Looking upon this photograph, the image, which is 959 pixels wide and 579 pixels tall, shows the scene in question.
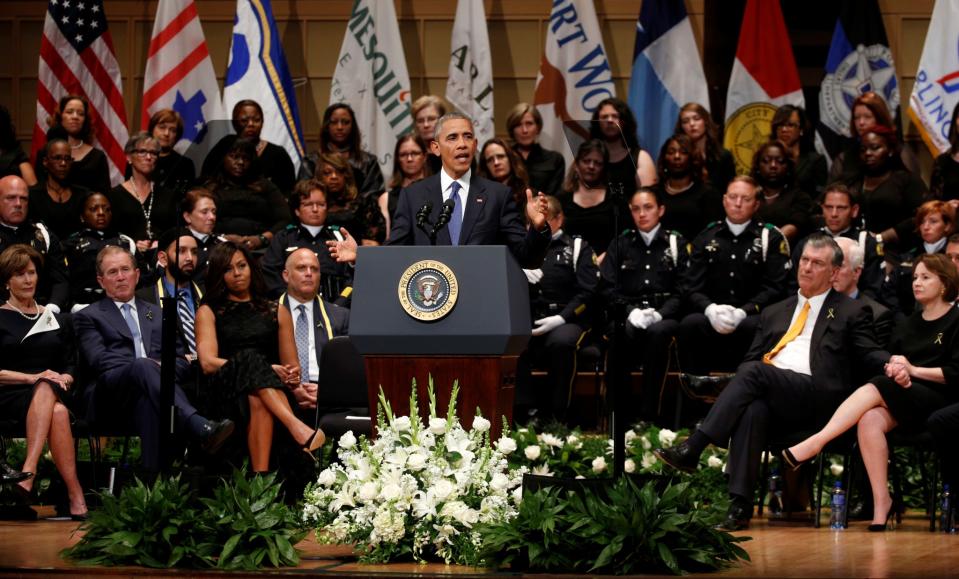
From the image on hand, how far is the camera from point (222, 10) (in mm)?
10586

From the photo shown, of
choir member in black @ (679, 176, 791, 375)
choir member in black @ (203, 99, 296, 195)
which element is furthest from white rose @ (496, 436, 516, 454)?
choir member in black @ (203, 99, 296, 195)

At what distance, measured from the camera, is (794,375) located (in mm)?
6027

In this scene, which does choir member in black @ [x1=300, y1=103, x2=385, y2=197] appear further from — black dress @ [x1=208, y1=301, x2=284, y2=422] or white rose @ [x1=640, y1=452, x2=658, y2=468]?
white rose @ [x1=640, y1=452, x2=658, y2=468]

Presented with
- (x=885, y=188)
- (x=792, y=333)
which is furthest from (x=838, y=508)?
(x=885, y=188)

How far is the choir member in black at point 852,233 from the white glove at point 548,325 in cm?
131

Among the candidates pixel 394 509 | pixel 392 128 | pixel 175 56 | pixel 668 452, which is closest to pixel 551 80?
pixel 392 128

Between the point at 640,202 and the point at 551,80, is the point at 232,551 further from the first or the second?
the point at 551,80

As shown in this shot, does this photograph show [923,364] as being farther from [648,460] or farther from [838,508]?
[648,460]

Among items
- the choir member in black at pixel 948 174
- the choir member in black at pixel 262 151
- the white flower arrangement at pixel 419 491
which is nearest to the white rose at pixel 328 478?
the white flower arrangement at pixel 419 491

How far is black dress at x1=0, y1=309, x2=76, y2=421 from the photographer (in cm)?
636

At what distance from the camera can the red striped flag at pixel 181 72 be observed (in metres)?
9.92

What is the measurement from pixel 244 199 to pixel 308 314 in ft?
5.81

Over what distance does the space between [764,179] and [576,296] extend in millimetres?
1417

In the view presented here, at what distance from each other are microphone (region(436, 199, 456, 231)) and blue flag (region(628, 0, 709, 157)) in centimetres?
504
